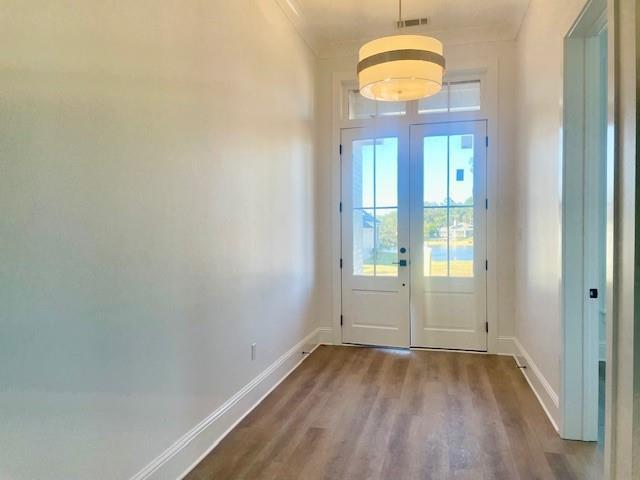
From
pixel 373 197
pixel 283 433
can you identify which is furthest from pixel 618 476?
pixel 373 197

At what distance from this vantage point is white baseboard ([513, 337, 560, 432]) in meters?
2.71

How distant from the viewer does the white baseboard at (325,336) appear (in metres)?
4.67

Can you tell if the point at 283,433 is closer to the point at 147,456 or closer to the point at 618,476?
the point at 147,456

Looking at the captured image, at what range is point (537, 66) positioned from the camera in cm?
324

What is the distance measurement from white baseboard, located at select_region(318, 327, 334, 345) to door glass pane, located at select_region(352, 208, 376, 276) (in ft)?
2.33

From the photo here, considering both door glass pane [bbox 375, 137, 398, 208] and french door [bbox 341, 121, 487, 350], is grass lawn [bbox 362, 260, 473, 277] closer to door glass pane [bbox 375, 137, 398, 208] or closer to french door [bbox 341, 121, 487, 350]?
french door [bbox 341, 121, 487, 350]

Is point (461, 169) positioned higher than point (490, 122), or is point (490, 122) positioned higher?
point (490, 122)

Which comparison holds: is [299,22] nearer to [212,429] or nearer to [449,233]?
[449,233]

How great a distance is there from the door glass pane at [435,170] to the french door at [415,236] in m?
0.01

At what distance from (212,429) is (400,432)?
1.15 m

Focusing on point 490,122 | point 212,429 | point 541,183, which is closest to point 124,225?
point 212,429

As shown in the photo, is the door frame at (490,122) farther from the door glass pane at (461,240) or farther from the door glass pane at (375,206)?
the door glass pane at (375,206)

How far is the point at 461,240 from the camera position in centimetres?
429

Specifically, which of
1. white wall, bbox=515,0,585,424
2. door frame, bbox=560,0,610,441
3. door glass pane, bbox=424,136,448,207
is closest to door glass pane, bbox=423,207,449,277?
door glass pane, bbox=424,136,448,207
